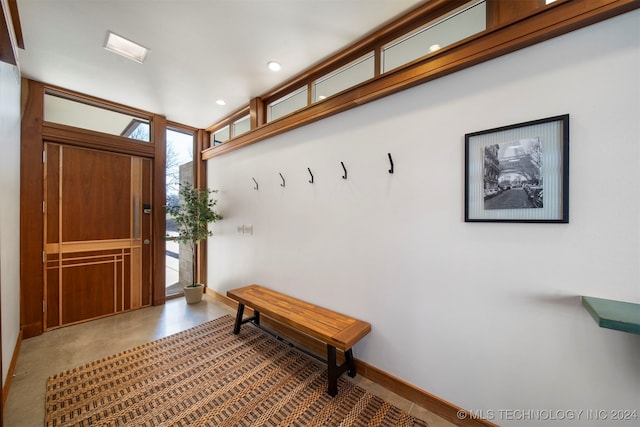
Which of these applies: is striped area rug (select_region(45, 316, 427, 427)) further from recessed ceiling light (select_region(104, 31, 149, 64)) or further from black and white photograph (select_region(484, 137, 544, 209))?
recessed ceiling light (select_region(104, 31, 149, 64))

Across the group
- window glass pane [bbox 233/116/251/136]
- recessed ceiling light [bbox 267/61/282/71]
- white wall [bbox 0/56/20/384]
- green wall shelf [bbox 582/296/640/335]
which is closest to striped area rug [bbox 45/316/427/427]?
white wall [bbox 0/56/20/384]

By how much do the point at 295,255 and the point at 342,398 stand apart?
134 cm

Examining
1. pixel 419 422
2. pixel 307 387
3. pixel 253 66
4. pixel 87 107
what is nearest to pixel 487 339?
pixel 419 422

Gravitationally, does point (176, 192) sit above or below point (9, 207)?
above

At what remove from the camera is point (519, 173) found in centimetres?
137

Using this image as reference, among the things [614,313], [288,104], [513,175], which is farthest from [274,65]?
[614,313]

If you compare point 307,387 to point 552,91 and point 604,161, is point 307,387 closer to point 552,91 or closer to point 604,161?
point 604,161

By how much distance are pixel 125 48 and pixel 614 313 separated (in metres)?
3.82

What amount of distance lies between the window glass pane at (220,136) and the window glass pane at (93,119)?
911 mm

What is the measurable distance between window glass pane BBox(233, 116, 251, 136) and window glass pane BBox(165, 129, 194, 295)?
1.07 meters

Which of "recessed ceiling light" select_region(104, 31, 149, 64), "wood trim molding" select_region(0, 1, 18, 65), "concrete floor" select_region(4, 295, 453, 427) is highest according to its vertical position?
"recessed ceiling light" select_region(104, 31, 149, 64)

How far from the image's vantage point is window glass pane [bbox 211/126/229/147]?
12.5 ft

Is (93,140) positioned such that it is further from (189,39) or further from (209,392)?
(209,392)

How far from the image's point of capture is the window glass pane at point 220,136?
3797 mm
